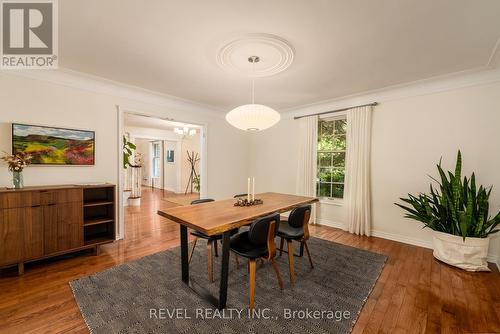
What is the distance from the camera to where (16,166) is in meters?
2.46

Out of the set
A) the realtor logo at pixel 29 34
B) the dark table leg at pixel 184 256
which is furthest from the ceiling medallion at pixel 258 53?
the dark table leg at pixel 184 256

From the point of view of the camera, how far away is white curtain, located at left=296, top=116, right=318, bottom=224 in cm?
450

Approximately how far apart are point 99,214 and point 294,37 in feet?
11.8

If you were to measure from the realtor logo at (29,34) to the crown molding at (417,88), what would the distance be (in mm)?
4018

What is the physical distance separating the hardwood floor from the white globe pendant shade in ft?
6.84

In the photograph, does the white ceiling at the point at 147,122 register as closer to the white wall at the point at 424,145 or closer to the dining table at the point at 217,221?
the dining table at the point at 217,221

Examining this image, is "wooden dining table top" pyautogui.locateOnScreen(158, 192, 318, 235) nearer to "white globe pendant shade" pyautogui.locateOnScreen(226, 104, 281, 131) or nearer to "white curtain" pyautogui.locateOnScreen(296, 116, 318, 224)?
"white globe pendant shade" pyautogui.locateOnScreen(226, 104, 281, 131)

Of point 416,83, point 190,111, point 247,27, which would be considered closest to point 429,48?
point 416,83

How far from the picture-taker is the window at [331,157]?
14.1ft

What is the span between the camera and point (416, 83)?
10.6 feet

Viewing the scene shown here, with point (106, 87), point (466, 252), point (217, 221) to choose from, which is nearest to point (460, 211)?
point (466, 252)

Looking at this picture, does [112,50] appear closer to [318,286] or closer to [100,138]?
[100,138]

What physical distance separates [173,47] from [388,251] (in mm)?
3930

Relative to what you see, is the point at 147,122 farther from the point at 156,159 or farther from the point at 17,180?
the point at 17,180
